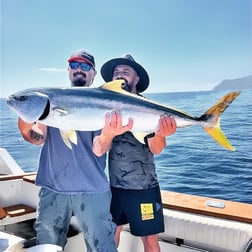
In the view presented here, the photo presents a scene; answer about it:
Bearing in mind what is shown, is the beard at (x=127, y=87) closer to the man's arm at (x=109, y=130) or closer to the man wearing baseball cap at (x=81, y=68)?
the man wearing baseball cap at (x=81, y=68)

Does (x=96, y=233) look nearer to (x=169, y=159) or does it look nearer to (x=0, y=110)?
(x=169, y=159)

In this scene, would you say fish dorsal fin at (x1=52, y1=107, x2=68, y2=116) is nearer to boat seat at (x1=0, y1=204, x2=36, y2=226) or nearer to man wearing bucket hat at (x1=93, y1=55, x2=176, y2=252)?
man wearing bucket hat at (x1=93, y1=55, x2=176, y2=252)

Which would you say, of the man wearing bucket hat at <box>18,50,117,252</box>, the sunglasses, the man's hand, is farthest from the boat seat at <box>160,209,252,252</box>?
the sunglasses

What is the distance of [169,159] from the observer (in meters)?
8.97

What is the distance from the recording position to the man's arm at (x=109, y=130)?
55.2 inches

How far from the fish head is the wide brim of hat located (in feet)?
2.75

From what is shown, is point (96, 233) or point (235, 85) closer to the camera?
point (96, 233)

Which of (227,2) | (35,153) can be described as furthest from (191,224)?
(227,2)

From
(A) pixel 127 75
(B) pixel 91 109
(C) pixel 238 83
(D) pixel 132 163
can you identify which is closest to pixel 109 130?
(B) pixel 91 109

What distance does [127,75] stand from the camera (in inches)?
78.8

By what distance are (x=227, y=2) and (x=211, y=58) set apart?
14.1 feet

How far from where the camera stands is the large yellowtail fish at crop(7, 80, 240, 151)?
1.28 metres

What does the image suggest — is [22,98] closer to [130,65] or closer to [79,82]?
[79,82]

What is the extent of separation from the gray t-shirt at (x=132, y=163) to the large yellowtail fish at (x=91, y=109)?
0.34 m
